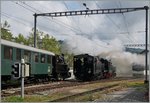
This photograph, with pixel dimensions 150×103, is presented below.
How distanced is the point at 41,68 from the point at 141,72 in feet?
108

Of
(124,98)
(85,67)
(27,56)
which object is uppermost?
(27,56)

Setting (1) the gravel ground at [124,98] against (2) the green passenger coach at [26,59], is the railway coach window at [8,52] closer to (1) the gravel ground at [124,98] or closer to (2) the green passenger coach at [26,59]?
(2) the green passenger coach at [26,59]

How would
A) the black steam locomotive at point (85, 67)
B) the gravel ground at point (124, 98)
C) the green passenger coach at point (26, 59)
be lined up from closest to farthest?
the gravel ground at point (124, 98), the green passenger coach at point (26, 59), the black steam locomotive at point (85, 67)

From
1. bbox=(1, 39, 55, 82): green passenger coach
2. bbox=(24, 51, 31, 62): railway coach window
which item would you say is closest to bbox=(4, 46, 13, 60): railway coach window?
bbox=(1, 39, 55, 82): green passenger coach

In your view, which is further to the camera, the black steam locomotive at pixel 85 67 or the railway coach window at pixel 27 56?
the black steam locomotive at pixel 85 67

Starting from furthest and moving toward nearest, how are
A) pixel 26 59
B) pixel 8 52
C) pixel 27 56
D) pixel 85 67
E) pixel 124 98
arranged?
pixel 85 67 < pixel 27 56 < pixel 26 59 < pixel 8 52 < pixel 124 98

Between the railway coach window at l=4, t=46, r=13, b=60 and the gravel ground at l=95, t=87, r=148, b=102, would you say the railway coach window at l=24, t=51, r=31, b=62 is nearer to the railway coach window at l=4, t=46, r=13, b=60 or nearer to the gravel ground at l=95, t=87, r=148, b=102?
the railway coach window at l=4, t=46, r=13, b=60

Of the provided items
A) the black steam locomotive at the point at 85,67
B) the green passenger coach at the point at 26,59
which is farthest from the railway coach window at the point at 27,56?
the black steam locomotive at the point at 85,67

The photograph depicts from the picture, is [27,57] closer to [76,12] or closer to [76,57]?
[76,12]

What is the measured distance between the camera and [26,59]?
28.7 metres

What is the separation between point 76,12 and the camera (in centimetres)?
4184

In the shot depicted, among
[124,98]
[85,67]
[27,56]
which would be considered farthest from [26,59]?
[85,67]

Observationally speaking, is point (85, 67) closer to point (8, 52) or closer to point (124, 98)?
point (8, 52)

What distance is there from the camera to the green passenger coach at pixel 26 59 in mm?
24453
